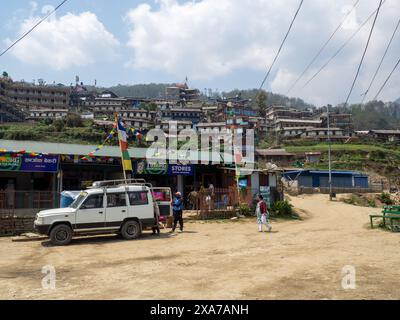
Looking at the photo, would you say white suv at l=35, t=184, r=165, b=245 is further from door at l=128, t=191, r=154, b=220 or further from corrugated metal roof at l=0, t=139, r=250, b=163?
corrugated metal roof at l=0, t=139, r=250, b=163

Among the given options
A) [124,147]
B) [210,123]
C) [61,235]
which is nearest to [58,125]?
[210,123]

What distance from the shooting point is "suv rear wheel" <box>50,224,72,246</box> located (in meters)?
13.7

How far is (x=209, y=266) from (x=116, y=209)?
6357 millimetres

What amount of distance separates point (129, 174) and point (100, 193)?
365 inches

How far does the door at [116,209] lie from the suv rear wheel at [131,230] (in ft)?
0.84

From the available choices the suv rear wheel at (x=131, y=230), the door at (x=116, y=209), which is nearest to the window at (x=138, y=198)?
the door at (x=116, y=209)

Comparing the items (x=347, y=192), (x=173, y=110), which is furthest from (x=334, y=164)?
(x=173, y=110)

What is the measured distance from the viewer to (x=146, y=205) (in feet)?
49.8

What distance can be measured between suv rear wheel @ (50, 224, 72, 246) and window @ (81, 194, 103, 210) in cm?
93

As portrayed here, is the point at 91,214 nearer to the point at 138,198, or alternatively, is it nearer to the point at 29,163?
the point at 138,198

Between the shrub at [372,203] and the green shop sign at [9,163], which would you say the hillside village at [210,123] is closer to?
the shrub at [372,203]

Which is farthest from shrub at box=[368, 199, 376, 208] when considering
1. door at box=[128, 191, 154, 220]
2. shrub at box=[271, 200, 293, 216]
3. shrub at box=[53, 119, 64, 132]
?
shrub at box=[53, 119, 64, 132]

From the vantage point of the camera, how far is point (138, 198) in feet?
49.6

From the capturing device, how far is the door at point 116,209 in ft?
47.7
